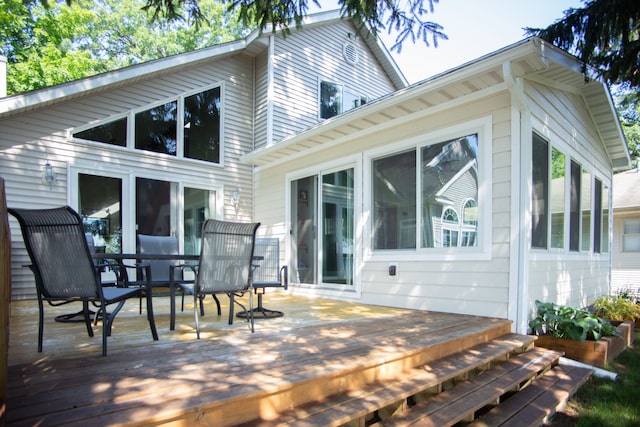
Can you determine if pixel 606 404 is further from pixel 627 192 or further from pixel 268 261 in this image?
pixel 627 192

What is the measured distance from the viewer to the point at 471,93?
13.7 ft

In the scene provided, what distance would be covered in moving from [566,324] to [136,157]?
259 inches

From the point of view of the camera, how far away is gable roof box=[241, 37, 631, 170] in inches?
141

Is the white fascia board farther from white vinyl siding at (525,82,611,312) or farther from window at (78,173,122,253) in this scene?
white vinyl siding at (525,82,611,312)

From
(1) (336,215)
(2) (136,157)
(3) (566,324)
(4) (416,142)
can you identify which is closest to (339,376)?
(3) (566,324)

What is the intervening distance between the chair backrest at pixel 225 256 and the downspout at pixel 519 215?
254 cm

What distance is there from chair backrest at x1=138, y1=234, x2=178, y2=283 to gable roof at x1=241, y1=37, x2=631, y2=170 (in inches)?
99.5

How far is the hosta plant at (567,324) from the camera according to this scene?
371cm

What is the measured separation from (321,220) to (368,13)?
3092 millimetres

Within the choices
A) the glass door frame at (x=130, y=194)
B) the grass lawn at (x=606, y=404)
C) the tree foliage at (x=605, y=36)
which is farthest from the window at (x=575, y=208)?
the glass door frame at (x=130, y=194)

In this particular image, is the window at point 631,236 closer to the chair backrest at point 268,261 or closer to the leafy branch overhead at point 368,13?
the leafy branch overhead at point 368,13

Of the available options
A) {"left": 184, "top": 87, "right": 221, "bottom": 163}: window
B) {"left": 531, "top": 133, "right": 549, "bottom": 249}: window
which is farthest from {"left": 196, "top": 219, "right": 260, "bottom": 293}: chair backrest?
{"left": 184, "top": 87, "right": 221, "bottom": 163}: window

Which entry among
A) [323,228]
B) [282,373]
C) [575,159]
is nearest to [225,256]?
[282,373]

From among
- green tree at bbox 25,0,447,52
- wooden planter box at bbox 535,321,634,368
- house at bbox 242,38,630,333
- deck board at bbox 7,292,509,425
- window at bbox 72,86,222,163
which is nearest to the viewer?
deck board at bbox 7,292,509,425
